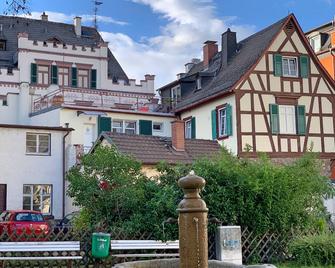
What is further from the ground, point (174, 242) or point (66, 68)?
point (66, 68)

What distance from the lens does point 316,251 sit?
16.2m

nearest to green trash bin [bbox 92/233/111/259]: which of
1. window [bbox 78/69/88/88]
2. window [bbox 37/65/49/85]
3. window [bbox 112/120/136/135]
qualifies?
window [bbox 112/120/136/135]

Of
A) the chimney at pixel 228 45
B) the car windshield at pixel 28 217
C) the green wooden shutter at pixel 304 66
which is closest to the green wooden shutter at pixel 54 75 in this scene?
the chimney at pixel 228 45

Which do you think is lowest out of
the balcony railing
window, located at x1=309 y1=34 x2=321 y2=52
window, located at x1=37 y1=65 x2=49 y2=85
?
the balcony railing

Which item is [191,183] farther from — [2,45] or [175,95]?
[2,45]

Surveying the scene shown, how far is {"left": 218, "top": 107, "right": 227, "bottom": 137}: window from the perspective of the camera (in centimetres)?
3337

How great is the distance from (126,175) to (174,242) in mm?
2995

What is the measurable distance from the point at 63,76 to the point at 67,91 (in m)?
6.53

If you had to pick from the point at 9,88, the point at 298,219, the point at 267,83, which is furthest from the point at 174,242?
the point at 9,88

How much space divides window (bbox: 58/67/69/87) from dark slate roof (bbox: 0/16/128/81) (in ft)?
12.5

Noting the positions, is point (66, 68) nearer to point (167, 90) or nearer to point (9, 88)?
point (9, 88)

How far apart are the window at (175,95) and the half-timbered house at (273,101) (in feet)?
12.2

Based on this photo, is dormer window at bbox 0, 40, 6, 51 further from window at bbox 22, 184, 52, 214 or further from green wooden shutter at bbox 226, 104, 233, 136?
green wooden shutter at bbox 226, 104, 233, 136

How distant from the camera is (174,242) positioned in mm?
16016
